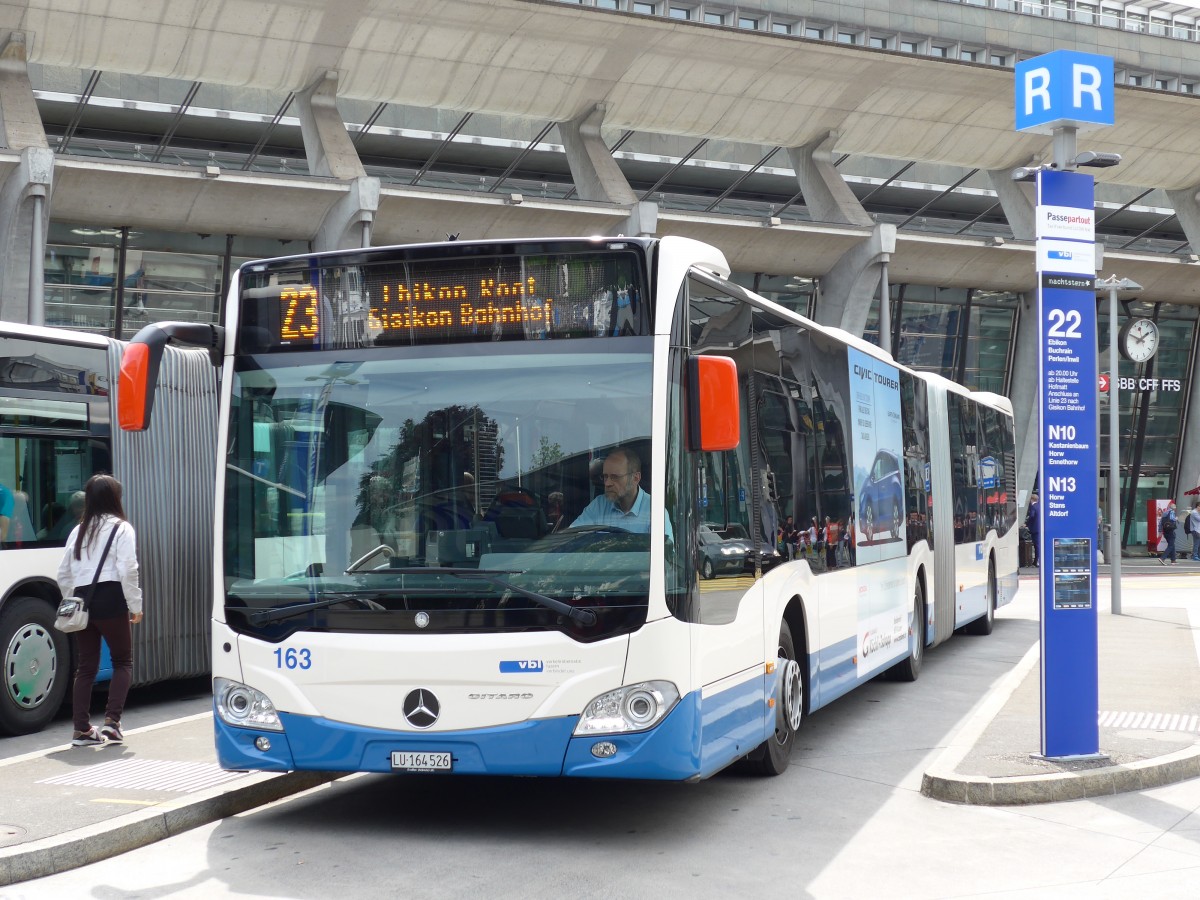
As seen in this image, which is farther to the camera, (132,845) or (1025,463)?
(1025,463)

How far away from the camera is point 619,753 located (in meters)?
6.21

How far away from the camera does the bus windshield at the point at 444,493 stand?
6285mm

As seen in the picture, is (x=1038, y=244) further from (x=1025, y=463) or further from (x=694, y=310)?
(x=1025, y=463)

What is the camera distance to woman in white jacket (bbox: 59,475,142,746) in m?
8.75

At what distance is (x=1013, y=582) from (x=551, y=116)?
46.7ft

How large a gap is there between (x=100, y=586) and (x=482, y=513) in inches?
143

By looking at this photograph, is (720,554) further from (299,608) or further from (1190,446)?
(1190,446)

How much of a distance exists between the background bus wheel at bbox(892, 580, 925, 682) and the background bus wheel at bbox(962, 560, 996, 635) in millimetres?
4530

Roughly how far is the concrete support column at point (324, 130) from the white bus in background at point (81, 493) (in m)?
14.8

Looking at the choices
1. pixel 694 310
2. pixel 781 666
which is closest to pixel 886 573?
pixel 781 666

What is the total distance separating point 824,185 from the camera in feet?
105

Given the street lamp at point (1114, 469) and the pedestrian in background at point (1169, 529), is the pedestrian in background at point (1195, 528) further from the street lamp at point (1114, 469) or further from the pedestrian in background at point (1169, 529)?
the street lamp at point (1114, 469)

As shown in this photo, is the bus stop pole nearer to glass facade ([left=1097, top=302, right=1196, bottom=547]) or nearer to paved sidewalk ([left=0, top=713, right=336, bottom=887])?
paved sidewalk ([left=0, top=713, right=336, bottom=887])

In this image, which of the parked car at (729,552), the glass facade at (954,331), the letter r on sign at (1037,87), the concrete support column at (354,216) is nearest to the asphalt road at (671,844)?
the parked car at (729,552)
